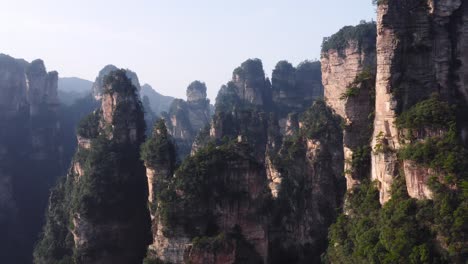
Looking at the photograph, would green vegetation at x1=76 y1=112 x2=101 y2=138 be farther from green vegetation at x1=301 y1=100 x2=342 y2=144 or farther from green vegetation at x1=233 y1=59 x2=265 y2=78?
green vegetation at x1=233 y1=59 x2=265 y2=78

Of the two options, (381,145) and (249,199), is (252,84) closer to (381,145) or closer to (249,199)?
(249,199)

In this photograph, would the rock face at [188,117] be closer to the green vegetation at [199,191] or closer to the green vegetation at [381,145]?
the green vegetation at [199,191]

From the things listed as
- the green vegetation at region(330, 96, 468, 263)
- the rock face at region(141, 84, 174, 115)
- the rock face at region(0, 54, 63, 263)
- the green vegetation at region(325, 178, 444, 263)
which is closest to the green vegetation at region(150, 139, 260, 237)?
the green vegetation at region(325, 178, 444, 263)

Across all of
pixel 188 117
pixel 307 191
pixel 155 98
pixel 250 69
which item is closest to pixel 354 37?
pixel 307 191

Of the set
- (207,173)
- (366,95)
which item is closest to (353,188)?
(366,95)

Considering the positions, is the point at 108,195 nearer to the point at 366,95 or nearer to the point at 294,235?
the point at 294,235
